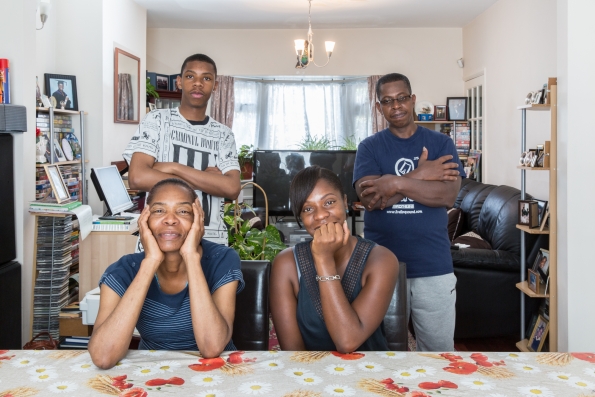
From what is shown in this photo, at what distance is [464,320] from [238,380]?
3000 mm

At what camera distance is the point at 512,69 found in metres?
5.70

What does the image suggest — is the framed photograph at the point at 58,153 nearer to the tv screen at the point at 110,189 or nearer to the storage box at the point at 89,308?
the tv screen at the point at 110,189

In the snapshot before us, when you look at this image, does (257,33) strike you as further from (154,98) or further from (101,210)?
(101,210)

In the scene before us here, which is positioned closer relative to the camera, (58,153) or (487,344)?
(487,344)

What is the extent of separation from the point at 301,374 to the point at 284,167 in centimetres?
623

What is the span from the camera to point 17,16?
3004mm

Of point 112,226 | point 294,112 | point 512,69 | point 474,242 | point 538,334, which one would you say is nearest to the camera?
point 538,334

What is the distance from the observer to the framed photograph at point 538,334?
345 centimetres

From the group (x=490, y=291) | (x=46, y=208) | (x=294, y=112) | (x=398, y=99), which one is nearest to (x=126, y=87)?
(x=46, y=208)

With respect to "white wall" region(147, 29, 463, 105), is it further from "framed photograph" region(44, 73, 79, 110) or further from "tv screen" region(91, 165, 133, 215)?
"tv screen" region(91, 165, 133, 215)

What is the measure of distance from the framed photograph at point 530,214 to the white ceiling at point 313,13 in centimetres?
355

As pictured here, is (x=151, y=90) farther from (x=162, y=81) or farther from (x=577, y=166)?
(x=577, y=166)

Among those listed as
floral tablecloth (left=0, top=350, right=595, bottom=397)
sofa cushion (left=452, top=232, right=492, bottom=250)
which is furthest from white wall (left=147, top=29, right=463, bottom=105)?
floral tablecloth (left=0, top=350, right=595, bottom=397)

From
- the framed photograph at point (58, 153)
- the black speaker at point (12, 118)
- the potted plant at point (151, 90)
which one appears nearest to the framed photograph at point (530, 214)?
the black speaker at point (12, 118)
